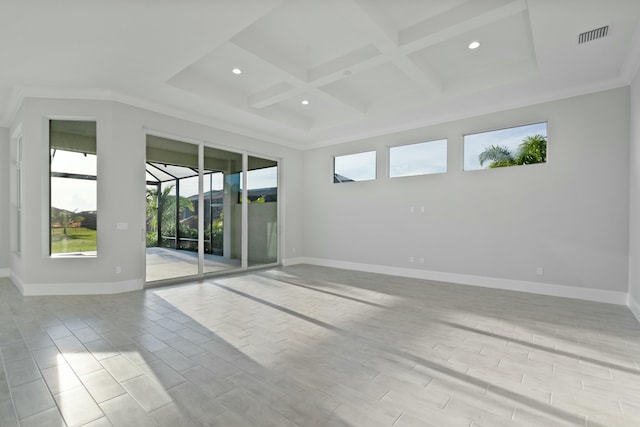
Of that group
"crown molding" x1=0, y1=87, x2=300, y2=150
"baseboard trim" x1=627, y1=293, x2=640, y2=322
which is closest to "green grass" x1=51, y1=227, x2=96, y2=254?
"crown molding" x1=0, y1=87, x2=300, y2=150

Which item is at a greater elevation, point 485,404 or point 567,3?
point 567,3

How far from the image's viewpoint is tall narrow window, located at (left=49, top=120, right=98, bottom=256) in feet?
15.7

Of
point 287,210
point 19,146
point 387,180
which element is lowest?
point 287,210

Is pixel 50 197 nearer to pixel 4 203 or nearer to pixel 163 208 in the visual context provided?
pixel 163 208

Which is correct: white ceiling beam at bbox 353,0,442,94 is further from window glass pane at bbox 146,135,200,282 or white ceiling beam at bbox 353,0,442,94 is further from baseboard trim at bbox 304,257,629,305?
window glass pane at bbox 146,135,200,282

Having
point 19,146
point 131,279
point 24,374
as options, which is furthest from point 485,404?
point 19,146

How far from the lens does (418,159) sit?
20.4 feet

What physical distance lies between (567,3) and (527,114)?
98.1 inches

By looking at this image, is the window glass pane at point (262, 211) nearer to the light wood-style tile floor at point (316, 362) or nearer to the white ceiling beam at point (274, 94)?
the white ceiling beam at point (274, 94)

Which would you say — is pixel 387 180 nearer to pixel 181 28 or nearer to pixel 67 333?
pixel 181 28

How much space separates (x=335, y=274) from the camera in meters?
6.46

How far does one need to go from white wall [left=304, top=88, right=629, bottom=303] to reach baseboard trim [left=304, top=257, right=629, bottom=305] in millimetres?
15

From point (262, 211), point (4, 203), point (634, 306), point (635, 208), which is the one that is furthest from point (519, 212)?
point (4, 203)

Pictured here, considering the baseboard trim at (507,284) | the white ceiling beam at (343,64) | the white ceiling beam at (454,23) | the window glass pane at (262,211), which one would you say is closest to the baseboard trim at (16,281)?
the window glass pane at (262,211)
